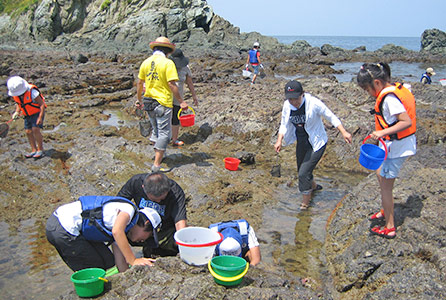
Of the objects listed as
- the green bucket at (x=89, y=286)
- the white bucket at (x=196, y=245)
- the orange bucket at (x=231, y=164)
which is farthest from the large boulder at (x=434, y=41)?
the green bucket at (x=89, y=286)

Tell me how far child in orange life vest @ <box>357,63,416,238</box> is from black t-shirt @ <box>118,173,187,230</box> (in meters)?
2.05

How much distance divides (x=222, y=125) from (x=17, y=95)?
4.40m

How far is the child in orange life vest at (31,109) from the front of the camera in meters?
6.34

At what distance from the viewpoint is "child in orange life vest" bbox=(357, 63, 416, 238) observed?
3.48 m

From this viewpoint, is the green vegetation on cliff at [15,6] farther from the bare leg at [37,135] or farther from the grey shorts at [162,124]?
the grey shorts at [162,124]

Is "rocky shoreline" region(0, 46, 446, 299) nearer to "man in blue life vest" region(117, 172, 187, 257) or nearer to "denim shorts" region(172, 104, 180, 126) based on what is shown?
"denim shorts" region(172, 104, 180, 126)

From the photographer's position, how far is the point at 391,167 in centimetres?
366

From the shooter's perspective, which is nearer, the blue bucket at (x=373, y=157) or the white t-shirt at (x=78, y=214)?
the white t-shirt at (x=78, y=214)

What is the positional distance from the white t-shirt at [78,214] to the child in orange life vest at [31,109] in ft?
12.0

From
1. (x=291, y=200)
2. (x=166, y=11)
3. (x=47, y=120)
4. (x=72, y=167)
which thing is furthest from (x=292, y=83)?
(x=166, y=11)

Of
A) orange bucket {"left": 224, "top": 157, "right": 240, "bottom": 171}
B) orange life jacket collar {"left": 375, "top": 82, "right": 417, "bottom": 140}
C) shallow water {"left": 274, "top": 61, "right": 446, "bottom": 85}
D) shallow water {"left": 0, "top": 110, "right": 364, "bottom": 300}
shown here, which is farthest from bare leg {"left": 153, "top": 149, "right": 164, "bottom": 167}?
shallow water {"left": 274, "top": 61, "right": 446, "bottom": 85}

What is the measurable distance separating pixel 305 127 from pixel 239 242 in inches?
90.8

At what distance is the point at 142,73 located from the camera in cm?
624

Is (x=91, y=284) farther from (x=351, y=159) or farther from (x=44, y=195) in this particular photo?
(x=351, y=159)
